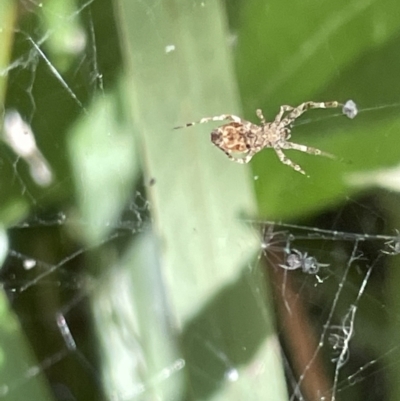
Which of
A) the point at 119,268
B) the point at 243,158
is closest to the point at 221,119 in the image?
the point at 243,158

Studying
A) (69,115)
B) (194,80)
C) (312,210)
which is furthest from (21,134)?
(312,210)

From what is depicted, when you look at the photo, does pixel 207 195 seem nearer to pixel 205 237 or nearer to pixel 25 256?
pixel 205 237

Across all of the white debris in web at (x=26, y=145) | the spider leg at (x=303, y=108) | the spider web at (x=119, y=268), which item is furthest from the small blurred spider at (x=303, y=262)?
the white debris in web at (x=26, y=145)

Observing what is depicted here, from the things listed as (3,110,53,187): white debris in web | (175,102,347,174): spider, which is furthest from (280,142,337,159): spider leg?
(3,110,53,187): white debris in web

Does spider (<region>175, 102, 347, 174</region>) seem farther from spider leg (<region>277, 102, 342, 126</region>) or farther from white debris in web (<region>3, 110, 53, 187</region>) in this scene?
white debris in web (<region>3, 110, 53, 187</region>)

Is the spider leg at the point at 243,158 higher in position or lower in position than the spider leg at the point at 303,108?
lower

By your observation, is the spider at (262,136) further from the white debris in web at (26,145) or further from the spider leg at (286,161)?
the white debris in web at (26,145)

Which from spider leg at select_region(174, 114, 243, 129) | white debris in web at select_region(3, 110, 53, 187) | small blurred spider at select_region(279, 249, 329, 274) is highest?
white debris in web at select_region(3, 110, 53, 187)
